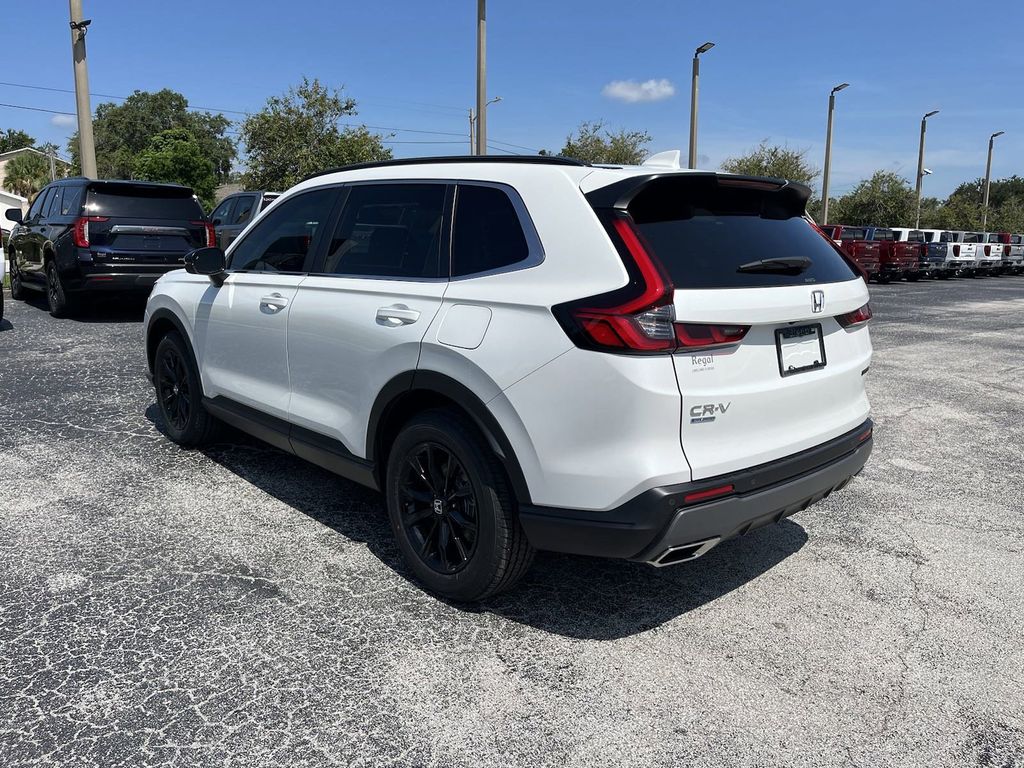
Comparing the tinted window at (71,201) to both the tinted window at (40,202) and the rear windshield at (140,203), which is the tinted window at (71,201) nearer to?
the rear windshield at (140,203)

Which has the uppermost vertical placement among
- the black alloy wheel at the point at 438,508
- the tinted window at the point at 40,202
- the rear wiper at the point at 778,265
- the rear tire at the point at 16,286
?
the tinted window at the point at 40,202

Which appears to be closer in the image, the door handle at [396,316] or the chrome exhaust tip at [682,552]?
the chrome exhaust tip at [682,552]

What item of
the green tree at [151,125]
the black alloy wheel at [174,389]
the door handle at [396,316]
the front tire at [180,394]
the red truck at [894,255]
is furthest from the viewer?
the green tree at [151,125]

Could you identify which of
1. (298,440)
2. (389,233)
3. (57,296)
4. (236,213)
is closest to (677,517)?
(389,233)

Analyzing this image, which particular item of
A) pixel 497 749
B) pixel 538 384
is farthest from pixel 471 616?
pixel 538 384

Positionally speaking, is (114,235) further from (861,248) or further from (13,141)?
(13,141)

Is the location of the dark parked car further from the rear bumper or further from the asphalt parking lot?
the rear bumper

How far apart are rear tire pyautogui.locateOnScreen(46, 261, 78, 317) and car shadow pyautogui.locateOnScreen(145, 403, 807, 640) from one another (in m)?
8.03

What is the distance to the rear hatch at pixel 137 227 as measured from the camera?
10734 mm

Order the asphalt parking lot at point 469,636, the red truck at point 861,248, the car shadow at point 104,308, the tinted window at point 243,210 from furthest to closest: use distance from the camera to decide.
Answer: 1. the red truck at point 861,248
2. the tinted window at point 243,210
3. the car shadow at point 104,308
4. the asphalt parking lot at point 469,636

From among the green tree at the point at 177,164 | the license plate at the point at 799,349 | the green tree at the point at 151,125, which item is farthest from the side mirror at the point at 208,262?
the green tree at the point at 151,125

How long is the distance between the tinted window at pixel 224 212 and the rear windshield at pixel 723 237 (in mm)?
15310

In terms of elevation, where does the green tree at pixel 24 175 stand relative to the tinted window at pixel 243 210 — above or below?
above

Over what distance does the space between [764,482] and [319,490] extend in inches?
107
